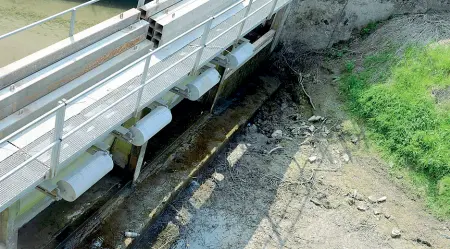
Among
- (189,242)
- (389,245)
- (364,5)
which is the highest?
(364,5)

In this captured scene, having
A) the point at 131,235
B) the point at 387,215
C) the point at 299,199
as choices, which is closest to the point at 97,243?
the point at 131,235

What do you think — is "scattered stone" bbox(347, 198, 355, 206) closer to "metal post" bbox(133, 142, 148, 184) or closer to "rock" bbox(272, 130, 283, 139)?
"rock" bbox(272, 130, 283, 139)

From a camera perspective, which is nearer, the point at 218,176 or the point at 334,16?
the point at 218,176

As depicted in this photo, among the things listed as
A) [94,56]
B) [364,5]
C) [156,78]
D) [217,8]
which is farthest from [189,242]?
[364,5]

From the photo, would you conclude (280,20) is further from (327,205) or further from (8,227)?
(8,227)

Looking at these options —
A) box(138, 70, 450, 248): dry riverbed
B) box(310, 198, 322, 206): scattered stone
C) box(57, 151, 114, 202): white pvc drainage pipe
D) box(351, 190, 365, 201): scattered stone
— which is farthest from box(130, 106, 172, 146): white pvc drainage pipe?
box(351, 190, 365, 201): scattered stone

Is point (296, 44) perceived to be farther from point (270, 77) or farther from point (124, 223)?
point (124, 223)
